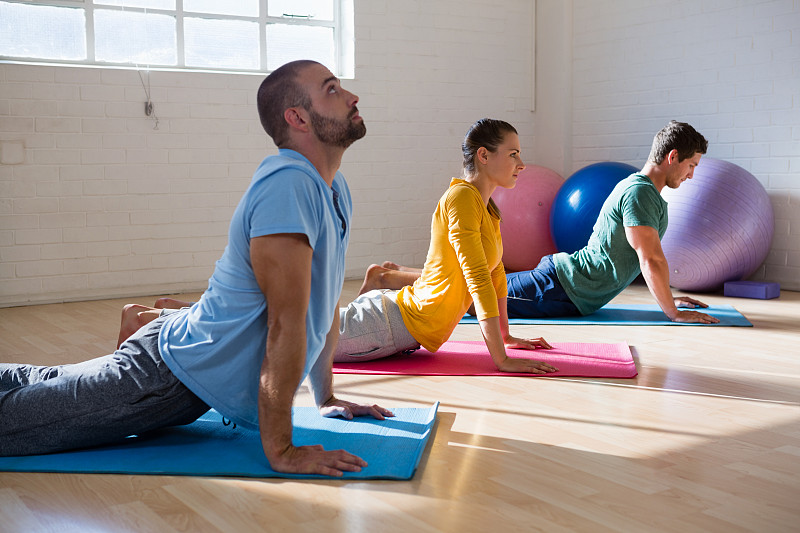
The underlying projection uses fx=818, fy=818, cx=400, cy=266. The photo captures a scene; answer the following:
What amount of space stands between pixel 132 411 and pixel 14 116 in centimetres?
376

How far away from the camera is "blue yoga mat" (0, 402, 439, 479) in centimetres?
206

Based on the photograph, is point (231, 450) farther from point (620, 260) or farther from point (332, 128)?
point (620, 260)

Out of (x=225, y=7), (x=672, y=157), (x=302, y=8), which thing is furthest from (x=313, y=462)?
(x=302, y=8)

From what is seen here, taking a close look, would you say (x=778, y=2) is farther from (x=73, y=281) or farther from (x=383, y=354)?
(x=73, y=281)

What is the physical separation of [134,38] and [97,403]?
4.21 m

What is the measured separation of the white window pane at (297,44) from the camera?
20.5 ft

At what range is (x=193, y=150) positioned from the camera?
229 inches

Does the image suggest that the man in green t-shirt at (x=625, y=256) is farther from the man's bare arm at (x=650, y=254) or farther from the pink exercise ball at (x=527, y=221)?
the pink exercise ball at (x=527, y=221)

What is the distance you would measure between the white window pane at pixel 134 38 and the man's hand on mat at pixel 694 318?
151 inches

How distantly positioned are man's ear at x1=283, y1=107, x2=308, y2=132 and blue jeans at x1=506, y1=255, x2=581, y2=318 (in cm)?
259

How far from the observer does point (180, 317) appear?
2195 mm

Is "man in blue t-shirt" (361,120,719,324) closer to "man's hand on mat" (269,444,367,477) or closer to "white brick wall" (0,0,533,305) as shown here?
"white brick wall" (0,0,533,305)

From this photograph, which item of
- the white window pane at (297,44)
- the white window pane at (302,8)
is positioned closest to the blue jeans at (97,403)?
the white window pane at (297,44)

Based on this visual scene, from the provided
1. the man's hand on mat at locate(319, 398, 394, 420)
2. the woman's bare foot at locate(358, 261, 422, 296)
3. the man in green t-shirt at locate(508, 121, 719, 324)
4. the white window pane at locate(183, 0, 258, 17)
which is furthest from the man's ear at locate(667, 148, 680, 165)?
the white window pane at locate(183, 0, 258, 17)
